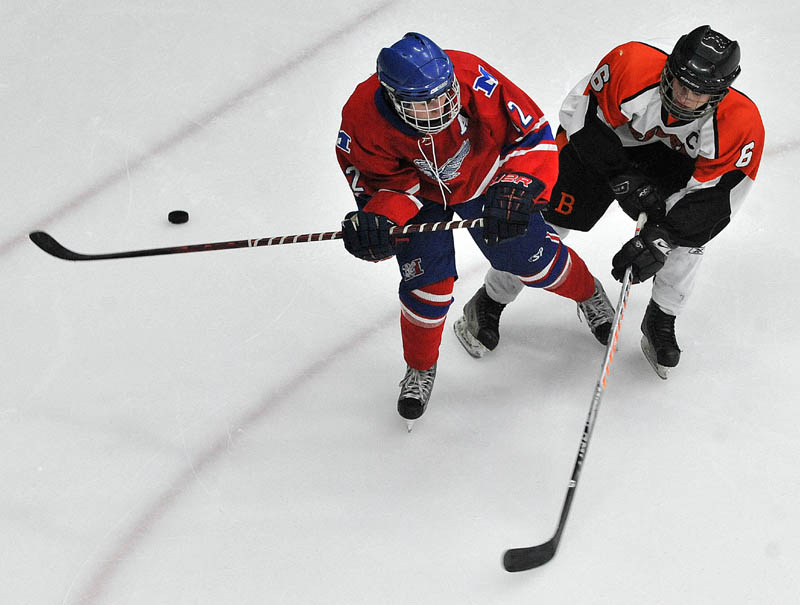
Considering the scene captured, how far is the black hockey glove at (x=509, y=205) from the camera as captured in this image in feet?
7.59

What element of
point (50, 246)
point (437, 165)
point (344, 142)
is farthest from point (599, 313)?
point (50, 246)

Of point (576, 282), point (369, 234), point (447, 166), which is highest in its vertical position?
point (447, 166)

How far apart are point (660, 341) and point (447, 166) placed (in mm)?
846

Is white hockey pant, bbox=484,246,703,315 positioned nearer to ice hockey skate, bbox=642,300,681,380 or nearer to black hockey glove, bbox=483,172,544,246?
ice hockey skate, bbox=642,300,681,380

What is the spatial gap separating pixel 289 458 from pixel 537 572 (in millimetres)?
714

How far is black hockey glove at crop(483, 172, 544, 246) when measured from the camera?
2.31 m

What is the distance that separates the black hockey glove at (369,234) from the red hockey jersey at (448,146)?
0.17 ft

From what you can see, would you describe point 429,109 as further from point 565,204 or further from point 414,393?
point 414,393

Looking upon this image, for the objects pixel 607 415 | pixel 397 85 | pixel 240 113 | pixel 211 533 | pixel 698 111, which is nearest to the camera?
pixel 397 85

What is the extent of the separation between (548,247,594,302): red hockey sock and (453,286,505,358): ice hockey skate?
8.0 inches

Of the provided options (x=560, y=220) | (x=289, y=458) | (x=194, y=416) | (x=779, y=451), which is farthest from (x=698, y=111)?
(x=194, y=416)

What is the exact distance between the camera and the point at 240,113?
373 centimetres

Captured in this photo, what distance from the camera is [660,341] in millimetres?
2828

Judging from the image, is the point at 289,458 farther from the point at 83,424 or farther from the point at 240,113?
the point at 240,113
